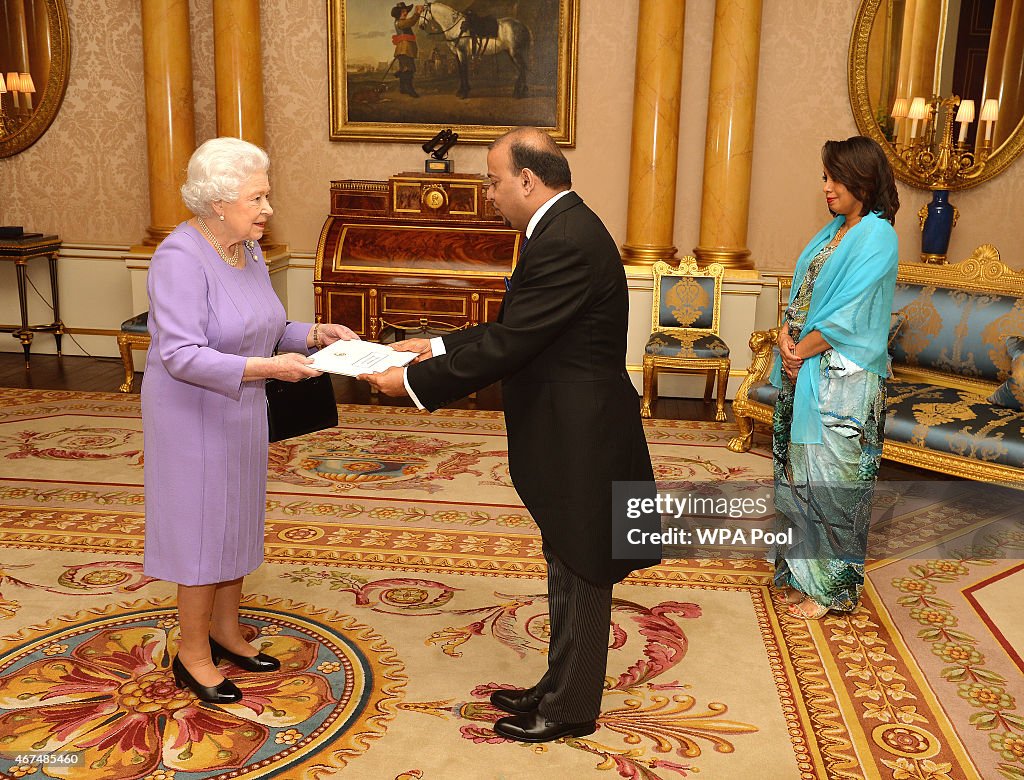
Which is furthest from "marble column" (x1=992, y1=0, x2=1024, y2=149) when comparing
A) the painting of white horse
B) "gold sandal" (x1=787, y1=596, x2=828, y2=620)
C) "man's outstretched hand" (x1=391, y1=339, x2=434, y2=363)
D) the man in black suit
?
"man's outstretched hand" (x1=391, y1=339, x2=434, y2=363)

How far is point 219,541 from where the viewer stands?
9.80 ft

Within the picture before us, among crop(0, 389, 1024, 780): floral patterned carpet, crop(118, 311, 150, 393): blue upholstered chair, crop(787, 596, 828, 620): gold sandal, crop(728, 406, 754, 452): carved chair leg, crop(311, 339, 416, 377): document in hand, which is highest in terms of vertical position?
crop(311, 339, 416, 377): document in hand

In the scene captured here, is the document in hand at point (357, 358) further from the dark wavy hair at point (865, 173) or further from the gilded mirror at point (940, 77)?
the gilded mirror at point (940, 77)

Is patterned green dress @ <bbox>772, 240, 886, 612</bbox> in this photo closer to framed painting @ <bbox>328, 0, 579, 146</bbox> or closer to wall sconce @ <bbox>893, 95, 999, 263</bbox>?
wall sconce @ <bbox>893, 95, 999, 263</bbox>

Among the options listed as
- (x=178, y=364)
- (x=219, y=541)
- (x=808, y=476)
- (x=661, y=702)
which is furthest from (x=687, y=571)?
(x=178, y=364)

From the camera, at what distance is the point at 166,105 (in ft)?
25.1

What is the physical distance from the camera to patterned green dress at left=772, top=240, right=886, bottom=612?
12.1ft

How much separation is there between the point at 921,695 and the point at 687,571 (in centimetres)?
118

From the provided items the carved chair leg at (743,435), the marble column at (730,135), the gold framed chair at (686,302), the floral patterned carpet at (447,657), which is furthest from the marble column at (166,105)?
the carved chair leg at (743,435)

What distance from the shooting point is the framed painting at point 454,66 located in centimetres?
762

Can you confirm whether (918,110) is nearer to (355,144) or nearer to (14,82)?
(355,144)

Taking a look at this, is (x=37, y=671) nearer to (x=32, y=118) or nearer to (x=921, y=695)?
(x=921, y=695)

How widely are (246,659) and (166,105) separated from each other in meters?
5.60

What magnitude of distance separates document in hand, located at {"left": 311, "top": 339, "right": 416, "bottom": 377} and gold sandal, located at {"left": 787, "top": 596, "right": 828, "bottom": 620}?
188cm
